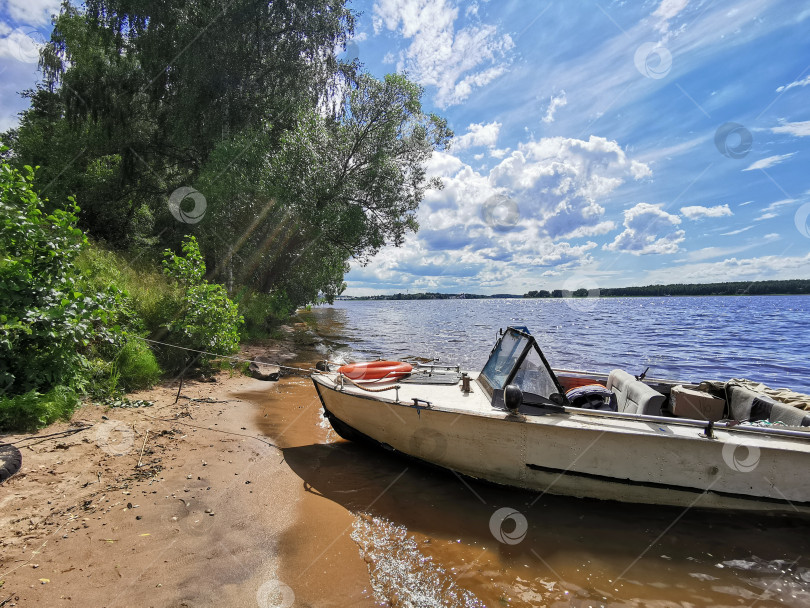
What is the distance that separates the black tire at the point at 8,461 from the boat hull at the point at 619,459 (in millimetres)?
4491

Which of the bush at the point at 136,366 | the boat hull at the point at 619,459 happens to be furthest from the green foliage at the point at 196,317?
the boat hull at the point at 619,459

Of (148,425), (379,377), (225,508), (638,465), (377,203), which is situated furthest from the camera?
(377,203)

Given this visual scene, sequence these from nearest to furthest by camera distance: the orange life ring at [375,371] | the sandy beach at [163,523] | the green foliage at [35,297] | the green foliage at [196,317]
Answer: the sandy beach at [163,523]
the green foliage at [35,297]
the orange life ring at [375,371]
the green foliage at [196,317]

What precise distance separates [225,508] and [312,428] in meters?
3.27

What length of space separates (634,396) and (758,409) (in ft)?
6.51

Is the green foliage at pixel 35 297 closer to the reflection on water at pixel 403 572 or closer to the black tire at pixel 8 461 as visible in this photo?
the black tire at pixel 8 461

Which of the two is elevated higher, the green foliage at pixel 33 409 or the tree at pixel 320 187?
the tree at pixel 320 187

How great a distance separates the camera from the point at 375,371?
700cm

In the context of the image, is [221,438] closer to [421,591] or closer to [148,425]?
[148,425]

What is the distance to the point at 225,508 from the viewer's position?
14.6 feet

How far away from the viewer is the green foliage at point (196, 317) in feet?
29.8

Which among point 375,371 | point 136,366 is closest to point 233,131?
point 136,366

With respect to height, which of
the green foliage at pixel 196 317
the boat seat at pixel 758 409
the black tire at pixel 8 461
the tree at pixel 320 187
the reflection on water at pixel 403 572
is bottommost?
the black tire at pixel 8 461

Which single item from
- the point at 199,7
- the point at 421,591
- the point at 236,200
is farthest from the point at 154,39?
the point at 421,591
